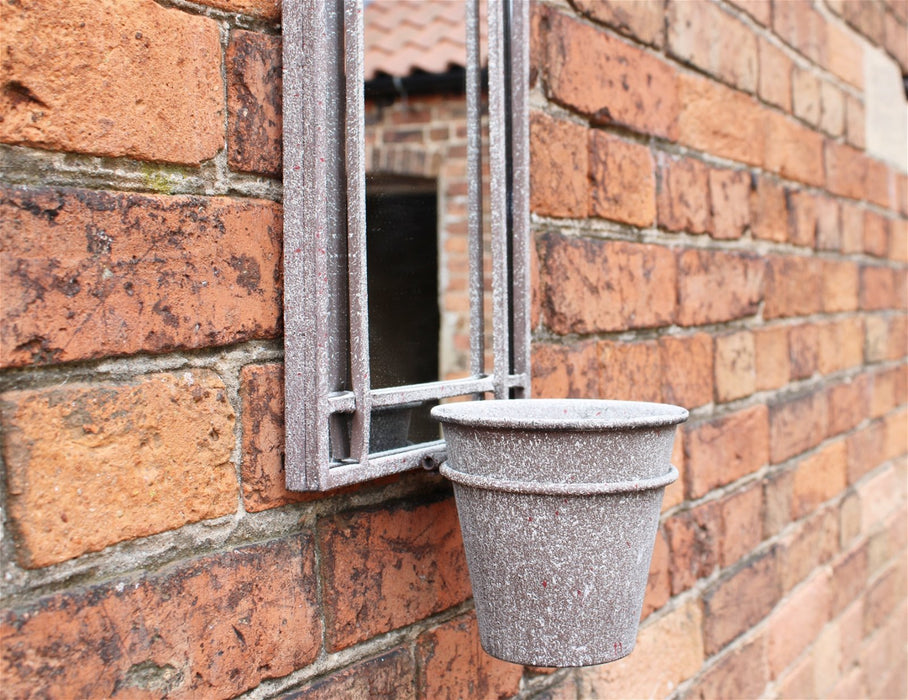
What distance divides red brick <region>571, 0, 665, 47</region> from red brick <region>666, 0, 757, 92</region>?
0.14 ft

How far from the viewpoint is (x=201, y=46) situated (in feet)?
2.83

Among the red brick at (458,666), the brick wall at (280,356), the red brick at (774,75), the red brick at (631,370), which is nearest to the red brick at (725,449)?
the brick wall at (280,356)

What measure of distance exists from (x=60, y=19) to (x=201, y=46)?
0.48 ft

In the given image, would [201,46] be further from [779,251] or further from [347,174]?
[779,251]

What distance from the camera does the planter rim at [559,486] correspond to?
927 millimetres

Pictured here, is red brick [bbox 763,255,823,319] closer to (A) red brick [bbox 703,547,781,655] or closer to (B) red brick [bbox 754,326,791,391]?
(B) red brick [bbox 754,326,791,391]

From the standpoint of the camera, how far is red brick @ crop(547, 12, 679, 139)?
1.39 meters

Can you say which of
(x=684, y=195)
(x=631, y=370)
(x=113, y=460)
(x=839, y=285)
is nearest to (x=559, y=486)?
(x=113, y=460)

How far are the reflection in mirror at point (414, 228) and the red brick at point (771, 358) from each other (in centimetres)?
72

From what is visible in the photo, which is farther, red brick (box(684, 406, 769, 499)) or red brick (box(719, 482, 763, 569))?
red brick (box(719, 482, 763, 569))

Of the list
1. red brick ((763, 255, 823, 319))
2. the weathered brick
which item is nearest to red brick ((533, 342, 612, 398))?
the weathered brick

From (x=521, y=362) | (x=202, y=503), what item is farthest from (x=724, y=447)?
(x=202, y=503)

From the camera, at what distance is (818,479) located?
2.35 m

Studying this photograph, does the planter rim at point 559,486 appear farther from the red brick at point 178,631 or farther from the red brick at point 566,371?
the red brick at point 566,371
